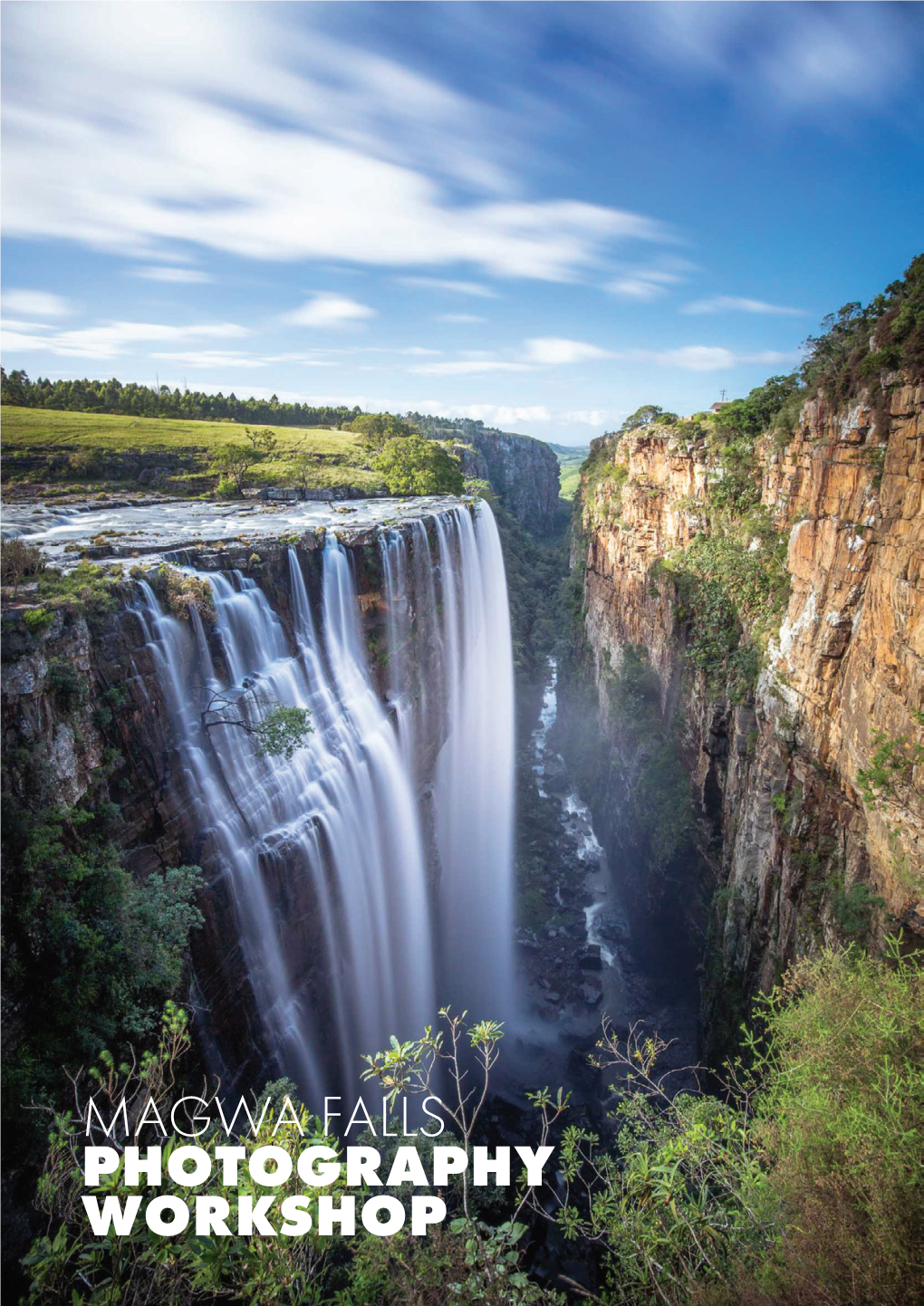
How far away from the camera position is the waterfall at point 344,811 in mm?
14844

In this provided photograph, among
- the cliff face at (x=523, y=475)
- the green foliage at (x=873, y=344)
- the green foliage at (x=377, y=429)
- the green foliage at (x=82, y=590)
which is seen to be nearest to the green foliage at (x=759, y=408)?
the green foliage at (x=873, y=344)

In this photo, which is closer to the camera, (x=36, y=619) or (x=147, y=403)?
(x=36, y=619)

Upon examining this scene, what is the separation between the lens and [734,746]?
1852 centimetres

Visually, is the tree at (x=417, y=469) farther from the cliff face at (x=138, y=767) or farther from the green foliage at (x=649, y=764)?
the cliff face at (x=138, y=767)

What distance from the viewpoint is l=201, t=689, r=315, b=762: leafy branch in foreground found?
14.7m

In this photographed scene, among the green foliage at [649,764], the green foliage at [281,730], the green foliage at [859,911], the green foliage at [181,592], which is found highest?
the green foliage at [181,592]

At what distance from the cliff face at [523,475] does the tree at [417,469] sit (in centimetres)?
3476

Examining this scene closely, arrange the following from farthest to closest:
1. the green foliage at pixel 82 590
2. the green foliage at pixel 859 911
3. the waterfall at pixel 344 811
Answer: the waterfall at pixel 344 811
the green foliage at pixel 859 911
the green foliage at pixel 82 590

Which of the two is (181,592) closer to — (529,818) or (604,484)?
(529,818)

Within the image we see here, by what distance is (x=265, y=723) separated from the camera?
14805 mm

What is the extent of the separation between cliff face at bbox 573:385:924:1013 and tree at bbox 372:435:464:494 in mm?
22859

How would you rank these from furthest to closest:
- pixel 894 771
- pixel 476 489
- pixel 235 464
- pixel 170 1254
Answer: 1. pixel 476 489
2. pixel 235 464
3. pixel 894 771
4. pixel 170 1254

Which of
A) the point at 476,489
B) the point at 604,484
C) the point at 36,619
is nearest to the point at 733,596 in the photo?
the point at 36,619

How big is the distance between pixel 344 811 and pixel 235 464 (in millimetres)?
23742
